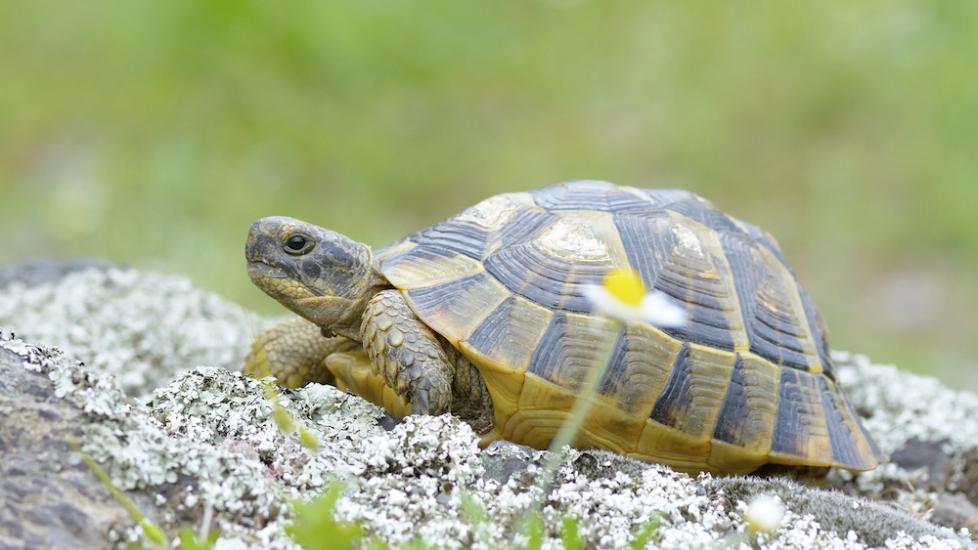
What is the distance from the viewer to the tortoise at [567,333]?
274 centimetres

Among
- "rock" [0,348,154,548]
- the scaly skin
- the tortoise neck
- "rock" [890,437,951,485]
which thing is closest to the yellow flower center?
"rock" [0,348,154,548]

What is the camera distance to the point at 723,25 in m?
8.57

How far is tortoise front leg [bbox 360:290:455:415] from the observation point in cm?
267

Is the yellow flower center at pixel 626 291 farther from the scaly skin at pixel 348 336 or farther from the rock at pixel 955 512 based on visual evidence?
the rock at pixel 955 512

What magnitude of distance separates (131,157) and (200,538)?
21.4 ft

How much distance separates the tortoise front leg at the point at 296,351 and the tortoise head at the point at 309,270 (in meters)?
0.24

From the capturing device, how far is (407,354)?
8.87ft

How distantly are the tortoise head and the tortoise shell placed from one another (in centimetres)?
11

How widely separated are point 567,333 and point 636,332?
21 centimetres

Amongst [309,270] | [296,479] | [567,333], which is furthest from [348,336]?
[296,479]

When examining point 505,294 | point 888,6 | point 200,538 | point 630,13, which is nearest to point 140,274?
point 505,294

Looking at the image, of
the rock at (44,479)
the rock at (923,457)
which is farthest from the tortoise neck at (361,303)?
the rock at (923,457)

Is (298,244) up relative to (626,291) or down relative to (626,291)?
up

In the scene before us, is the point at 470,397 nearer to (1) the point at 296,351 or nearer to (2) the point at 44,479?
(1) the point at 296,351
